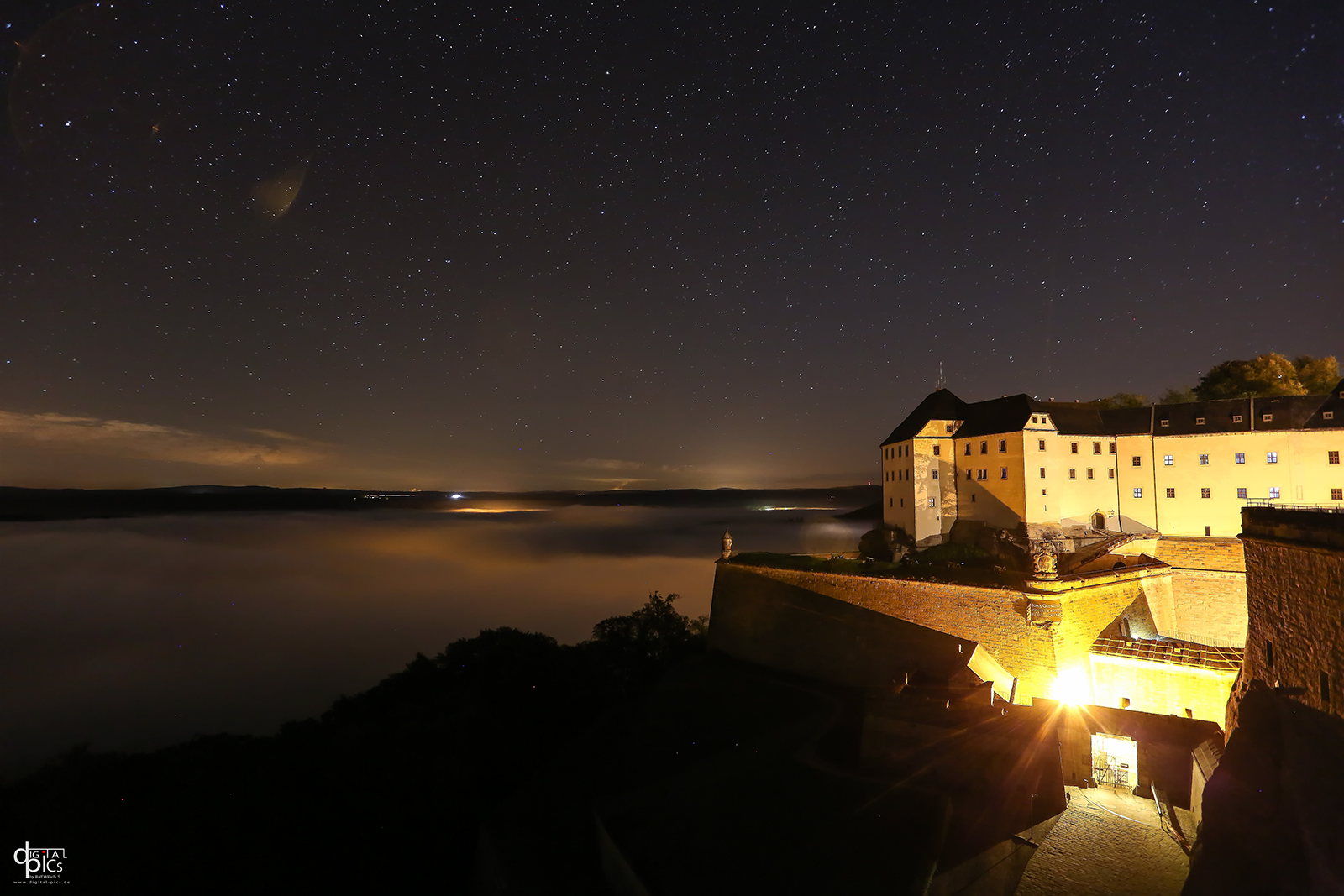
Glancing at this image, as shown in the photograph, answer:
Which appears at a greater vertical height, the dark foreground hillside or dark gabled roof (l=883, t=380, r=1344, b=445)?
dark gabled roof (l=883, t=380, r=1344, b=445)

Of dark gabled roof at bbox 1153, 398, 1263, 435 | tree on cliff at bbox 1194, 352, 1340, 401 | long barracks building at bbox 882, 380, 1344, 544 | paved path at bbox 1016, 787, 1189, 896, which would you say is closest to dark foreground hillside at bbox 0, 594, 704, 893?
paved path at bbox 1016, 787, 1189, 896

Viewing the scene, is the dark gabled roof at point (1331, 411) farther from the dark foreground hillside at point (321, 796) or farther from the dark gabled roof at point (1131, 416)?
the dark foreground hillside at point (321, 796)

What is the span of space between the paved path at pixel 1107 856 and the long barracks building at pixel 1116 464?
1724cm

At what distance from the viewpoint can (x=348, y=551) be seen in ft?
299

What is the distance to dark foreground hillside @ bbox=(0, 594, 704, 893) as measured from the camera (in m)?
16.5

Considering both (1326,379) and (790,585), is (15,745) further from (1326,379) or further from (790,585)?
(1326,379)

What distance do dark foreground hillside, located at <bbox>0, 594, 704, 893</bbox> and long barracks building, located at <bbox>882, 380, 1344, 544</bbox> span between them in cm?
2099

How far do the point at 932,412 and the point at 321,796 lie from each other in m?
34.5

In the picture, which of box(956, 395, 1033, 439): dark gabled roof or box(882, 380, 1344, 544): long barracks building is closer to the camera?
box(882, 380, 1344, 544): long barracks building

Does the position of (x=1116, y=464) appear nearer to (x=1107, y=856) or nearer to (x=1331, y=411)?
(x=1331, y=411)

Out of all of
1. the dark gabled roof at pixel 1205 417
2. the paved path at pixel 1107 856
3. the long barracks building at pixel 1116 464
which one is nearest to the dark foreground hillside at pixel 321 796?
the paved path at pixel 1107 856

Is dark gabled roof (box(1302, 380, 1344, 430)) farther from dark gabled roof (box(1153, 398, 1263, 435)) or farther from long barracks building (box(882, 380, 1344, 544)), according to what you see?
dark gabled roof (box(1153, 398, 1263, 435))

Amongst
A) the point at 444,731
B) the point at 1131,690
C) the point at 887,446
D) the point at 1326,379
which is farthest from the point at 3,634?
the point at 1326,379

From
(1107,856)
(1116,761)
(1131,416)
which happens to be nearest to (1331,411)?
(1131,416)
